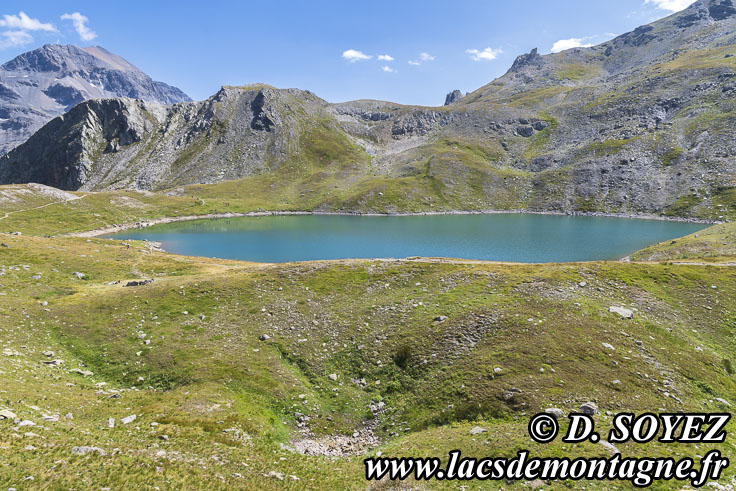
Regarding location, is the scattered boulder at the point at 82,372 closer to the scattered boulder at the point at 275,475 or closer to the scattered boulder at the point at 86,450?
the scattered boulder at the point at 86,450

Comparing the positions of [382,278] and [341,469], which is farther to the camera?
[382,278]

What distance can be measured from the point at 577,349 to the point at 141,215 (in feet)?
594

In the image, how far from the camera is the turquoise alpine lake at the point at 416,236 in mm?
98562

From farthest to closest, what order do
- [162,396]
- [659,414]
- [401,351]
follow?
1. [401,351]
2. [162,396]
3. [659,414]

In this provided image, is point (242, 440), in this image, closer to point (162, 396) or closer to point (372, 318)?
point (162, 396)

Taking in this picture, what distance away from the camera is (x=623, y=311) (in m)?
32.7

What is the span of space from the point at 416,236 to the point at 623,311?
309ft

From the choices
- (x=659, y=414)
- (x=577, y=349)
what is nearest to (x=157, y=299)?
(x=577, y=349)

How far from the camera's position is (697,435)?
61.8 feet

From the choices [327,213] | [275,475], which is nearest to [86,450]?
[275,475]

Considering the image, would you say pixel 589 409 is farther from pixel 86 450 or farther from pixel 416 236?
pixel 416 236

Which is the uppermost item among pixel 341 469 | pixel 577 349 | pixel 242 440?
pixel 577 349

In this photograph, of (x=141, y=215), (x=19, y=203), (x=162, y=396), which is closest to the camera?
(x=162, y=396)

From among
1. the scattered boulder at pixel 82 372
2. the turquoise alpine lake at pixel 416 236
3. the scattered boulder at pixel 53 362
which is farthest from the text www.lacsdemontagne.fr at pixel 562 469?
the turquoise alpine lake at pixel 416 236
